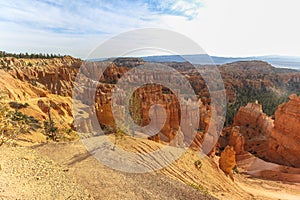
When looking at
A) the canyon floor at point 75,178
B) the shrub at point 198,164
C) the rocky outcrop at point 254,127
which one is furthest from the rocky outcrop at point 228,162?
the rocky outcrop at point 254,127

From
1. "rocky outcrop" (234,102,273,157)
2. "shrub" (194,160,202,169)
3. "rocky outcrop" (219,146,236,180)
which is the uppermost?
"shrub" (194,160,202,169)

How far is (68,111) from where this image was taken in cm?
3294

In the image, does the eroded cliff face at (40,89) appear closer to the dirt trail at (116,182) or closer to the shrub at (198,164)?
the dirt trail at (116,182)

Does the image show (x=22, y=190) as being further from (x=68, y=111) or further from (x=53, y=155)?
(x=68, y=111)

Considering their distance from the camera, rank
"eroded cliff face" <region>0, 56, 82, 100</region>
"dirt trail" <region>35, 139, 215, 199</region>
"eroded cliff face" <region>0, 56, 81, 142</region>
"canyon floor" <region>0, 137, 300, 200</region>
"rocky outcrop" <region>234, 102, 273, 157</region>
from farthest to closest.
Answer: "eroded cliff face" <region>0, 56, 82, 100</region> < "rocky outcrop" <region>234, 102, 273, 157</region> < "eroded cliff face" <region>0, 56, 81, 142</region> < "dirt trail" <region>35, 139, 215, 199</region> < "canyon floor" <region>0, 137, 300, 200</region>

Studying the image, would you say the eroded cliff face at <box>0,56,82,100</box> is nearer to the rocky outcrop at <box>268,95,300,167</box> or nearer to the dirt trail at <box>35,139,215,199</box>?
the dirt trail at <box>35,139,215,199</box>

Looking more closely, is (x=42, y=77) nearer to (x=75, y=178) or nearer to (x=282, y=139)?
(x=282, y=139)

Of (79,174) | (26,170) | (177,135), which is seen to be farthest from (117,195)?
(177,135)

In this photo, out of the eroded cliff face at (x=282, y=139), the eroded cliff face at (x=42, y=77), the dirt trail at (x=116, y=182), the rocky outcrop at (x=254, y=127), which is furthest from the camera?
the eroded cliff face at (x=42, y=77)

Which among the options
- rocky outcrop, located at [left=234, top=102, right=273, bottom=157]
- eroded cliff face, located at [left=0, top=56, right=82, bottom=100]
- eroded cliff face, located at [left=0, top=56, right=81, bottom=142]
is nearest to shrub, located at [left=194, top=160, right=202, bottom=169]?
eroded cliff face, located at [left=0, top=56, right=81, bottom=142]

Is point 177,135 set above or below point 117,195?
below

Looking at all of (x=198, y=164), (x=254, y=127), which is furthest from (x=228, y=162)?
(x=254, y=127)

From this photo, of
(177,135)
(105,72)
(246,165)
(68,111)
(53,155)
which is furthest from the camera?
(105,72)

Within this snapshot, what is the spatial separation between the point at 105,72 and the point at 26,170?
5133cm
